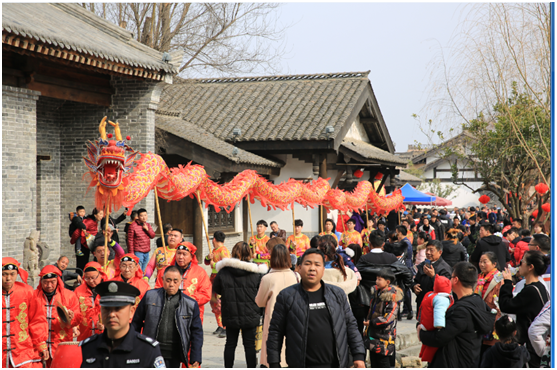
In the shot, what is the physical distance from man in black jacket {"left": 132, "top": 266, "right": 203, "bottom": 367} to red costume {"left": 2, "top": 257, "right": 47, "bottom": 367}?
1.13m

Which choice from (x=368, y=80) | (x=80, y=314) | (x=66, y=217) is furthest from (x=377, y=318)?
(x=368, y=80)

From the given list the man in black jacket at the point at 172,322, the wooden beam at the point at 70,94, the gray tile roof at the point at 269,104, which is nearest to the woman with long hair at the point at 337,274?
the man in black jacket at the point at 172,322

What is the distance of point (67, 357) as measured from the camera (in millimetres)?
2559

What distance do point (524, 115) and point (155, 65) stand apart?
29.9 feet

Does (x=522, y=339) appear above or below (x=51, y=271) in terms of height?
below

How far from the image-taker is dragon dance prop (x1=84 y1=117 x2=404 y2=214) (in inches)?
266

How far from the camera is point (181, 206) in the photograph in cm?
1541

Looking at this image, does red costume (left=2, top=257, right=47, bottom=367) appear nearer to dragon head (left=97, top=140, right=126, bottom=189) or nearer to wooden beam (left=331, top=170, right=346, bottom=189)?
dragon head (left=97, top=140, right=126, bottom=189)

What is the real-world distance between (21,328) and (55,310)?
0.38 metres

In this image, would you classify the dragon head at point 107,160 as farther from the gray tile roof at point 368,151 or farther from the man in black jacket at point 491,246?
the gray tile roof at point 368,151

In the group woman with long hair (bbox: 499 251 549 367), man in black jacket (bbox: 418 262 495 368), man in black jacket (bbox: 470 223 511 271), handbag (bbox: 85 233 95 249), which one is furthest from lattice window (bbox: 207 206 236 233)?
man in black jacket (bbox: 418 262 495 368)

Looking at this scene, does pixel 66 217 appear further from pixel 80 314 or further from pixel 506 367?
pixel 506 367

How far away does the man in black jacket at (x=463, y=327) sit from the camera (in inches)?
167

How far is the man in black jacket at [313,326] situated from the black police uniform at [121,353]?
1026 mm
